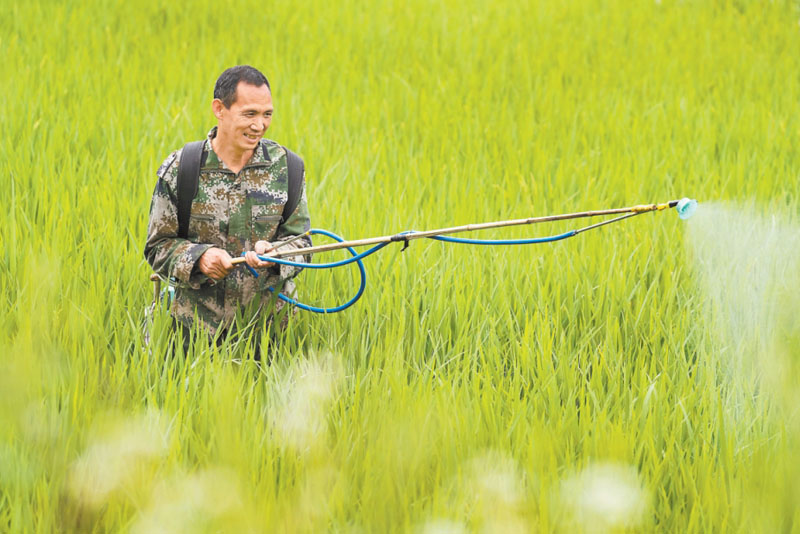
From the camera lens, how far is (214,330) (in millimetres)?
2357

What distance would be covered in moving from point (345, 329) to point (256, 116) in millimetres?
730

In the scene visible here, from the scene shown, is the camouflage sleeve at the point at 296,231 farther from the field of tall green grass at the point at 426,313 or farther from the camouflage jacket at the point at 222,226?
→ the field of tall green grass at the point at 426,313

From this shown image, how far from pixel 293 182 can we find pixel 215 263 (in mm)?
332

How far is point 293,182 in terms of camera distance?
232 cm

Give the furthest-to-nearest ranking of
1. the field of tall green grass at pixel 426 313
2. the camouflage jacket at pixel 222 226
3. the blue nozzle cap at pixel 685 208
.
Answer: the camouflage jacket at pixel 222 226
the blue nozzle cap at pixel 685 208
the field of tall green grass at pixel 426 313

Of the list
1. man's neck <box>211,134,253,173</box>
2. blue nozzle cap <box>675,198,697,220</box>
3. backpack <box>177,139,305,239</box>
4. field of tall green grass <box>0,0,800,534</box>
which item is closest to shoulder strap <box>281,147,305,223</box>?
backpack <box>177,139,305,239</box>

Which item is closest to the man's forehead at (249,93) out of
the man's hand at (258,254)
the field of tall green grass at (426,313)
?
the man's hand at (258,254)

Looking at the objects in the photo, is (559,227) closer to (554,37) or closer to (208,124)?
(208,124)

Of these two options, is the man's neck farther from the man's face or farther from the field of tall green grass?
the field of tall green grass

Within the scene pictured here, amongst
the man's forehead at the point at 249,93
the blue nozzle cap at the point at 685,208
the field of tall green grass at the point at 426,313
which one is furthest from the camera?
the man's forehead at the point at 249,93

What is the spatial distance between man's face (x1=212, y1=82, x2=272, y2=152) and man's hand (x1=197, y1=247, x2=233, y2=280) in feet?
0.94

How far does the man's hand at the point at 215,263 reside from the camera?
2.15 metres

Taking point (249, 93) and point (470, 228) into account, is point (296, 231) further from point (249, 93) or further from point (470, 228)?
point (470, 228)

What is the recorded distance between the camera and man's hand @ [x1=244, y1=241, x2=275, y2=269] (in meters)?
2.07
